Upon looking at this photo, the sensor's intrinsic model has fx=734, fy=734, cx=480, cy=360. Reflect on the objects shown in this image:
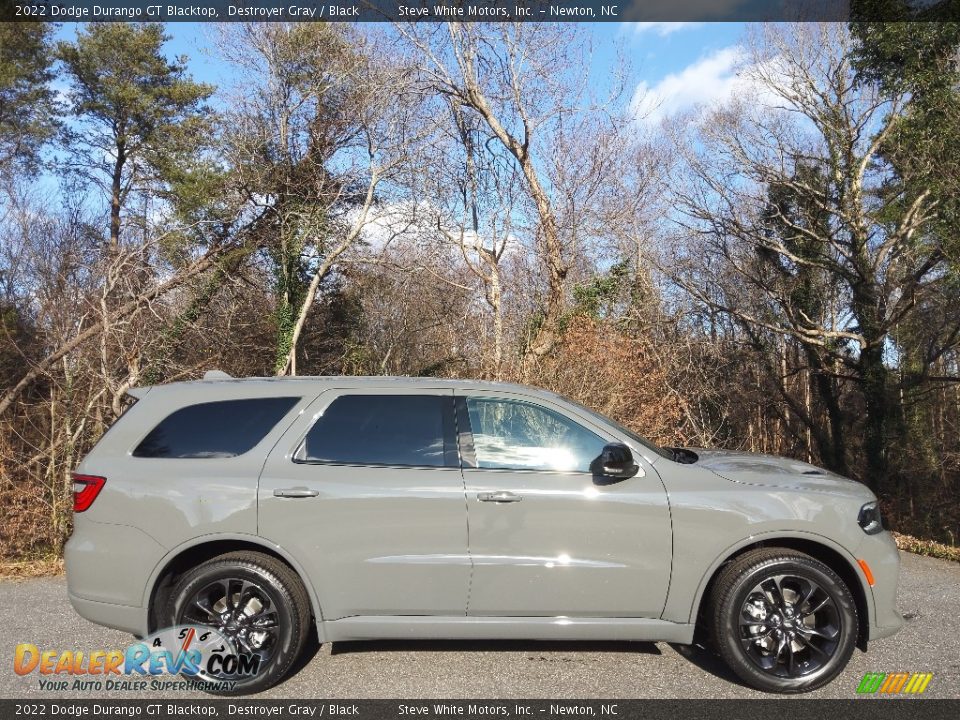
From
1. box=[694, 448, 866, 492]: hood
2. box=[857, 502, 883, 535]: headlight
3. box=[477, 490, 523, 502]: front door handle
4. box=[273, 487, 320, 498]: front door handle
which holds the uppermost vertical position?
box=[694, 448, 866, 492]: hood

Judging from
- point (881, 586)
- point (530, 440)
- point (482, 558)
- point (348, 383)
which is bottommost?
point (881, 586)

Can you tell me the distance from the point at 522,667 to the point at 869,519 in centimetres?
217

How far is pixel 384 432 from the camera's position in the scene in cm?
432

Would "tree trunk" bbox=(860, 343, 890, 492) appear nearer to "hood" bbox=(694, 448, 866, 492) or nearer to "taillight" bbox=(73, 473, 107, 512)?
"hood" bbox=(694, 448, 866, 492)

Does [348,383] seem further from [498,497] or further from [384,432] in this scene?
[498,497]

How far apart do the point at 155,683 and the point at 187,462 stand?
125 centimetres

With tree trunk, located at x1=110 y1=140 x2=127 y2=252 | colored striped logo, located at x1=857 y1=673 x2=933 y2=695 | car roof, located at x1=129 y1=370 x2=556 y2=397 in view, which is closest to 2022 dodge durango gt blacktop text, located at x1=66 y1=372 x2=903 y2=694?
colored striped logo, located at x1=857 y1=673 x2=933 y2=695

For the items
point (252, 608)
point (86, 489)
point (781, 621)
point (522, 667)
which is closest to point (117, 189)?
point (86, 489)

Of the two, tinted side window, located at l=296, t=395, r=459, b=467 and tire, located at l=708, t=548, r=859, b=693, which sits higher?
tinted side window, located at l=296, t=395, r=459, b=467

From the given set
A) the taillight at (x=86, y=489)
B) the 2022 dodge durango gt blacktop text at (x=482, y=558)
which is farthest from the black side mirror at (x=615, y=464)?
the taillight at (x=86, y=489)

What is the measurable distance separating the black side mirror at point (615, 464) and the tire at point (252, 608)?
5.88 feet

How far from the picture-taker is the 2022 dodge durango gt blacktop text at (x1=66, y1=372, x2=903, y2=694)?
4039 millimetres

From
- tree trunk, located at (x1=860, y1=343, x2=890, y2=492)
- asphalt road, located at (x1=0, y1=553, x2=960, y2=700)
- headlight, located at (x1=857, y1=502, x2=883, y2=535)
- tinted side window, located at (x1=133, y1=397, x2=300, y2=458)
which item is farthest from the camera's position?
tree trunk, located at (x1=860, y1=343, x2=890, y2=492)

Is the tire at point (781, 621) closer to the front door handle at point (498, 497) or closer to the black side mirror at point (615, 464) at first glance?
the black side mirror at point (615, 464)
